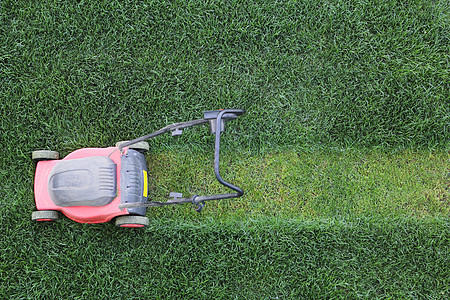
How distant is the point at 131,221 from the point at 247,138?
3.68ft

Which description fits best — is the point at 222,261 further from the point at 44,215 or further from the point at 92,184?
the point at 44,215

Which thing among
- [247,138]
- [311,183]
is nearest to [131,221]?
[247,138]

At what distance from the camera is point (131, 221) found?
2.31 metres

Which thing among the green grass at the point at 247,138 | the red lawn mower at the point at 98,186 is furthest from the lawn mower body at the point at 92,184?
the green grass at the point at 247,138

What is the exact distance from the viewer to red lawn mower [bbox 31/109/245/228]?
2.08 meters

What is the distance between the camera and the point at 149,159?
2643 millimetres

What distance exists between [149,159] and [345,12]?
6.91 feet

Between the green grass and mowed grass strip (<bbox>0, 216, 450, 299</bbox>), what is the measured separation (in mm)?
11

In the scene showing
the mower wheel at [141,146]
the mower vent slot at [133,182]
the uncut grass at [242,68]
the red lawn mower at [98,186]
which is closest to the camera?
the red lawn mower at [98,186]

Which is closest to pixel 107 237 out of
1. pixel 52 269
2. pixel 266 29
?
pixel 52 269

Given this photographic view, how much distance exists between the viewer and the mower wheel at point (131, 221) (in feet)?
7.57

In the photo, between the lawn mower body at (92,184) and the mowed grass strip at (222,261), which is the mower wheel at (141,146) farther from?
the mowed grass strip at (222,261)

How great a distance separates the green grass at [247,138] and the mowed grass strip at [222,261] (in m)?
0.01

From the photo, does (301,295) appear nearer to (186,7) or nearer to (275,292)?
(275,292)
